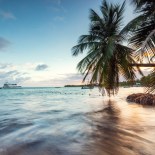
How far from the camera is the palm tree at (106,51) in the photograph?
13471 mm

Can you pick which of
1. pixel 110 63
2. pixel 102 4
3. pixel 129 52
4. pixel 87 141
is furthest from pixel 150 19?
pixel 102 4

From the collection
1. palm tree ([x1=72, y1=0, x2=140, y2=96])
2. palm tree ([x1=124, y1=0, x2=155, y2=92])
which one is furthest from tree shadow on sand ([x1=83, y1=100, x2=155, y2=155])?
palm tree ([x1=72, y1=0, x2=140, y2=96])

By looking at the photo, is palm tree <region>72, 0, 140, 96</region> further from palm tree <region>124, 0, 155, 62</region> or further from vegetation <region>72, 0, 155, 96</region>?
palm tree <region>124, 0, 155, 62</region>

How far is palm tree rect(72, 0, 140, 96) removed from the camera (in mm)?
13471

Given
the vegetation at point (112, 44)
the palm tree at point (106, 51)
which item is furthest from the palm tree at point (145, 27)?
→ the palm tree at point (106, 51)

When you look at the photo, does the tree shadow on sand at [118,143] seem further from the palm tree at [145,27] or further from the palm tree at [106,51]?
the palm tree at [106,51]

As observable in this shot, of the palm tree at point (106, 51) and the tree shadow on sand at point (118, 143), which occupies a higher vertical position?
the palm tree at point (106, 51)

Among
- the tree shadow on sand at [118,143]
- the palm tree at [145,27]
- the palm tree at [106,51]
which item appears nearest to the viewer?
the tree shadow on sand at [118,143]

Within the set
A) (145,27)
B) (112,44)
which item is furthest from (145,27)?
(112,44)

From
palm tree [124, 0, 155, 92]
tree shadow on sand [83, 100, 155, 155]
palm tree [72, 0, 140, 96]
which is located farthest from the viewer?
palm tree [72, 0, 140, 96]

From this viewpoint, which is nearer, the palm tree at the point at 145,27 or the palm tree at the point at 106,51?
the palm tree at the point at 145,27

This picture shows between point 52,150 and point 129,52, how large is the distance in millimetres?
9062

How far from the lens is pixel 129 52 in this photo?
1334cm

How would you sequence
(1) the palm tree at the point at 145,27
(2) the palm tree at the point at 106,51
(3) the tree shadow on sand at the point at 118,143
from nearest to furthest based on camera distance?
(3) the tree shadow on sand at the point at 118,143 → (1) the palm tree at the point at 145,27 → (2) the palm tree at the point at 106,51
